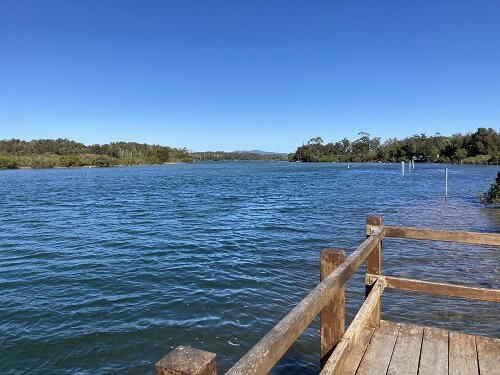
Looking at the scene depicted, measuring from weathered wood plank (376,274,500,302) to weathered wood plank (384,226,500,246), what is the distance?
23.0 inches

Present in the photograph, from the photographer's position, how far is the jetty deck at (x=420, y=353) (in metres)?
4.12

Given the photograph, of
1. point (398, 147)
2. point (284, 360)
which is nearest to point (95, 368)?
point (284, 360)

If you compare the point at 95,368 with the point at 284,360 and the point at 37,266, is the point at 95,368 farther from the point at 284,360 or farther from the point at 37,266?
the point at 37,266

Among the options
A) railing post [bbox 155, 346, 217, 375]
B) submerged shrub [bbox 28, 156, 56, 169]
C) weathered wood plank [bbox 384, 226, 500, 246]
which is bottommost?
weathered wood plank [bbox 384, 226, 500, 246]

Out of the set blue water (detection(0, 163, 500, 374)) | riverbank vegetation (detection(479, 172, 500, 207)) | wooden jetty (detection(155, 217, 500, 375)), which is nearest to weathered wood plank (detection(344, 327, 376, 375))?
wooden jetty (detection(155, 217, 500, 375))

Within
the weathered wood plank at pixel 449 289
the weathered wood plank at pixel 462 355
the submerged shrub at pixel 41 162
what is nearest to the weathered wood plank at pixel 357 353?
the weathered wood plank at pixel 449 289

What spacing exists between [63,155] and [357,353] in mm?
→ 181376

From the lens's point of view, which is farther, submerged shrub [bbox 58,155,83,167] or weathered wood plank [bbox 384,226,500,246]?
submerged shrub [bbox 58,155,83,167]

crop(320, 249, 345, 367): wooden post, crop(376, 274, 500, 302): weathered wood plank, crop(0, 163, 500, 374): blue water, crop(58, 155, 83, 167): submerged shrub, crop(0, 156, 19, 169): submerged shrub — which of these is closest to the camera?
crop(320, 249, 345, 367): wooden post

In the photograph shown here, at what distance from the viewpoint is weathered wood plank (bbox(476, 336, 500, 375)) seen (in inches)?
162

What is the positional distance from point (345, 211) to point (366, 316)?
855 inches

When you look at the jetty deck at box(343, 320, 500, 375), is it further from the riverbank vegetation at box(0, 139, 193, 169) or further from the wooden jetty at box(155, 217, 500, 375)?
the riverbank vegetation at box(0, 139, 193, 169)

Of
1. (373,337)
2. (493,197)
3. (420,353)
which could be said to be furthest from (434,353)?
(493,197)

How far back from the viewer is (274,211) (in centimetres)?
2608
